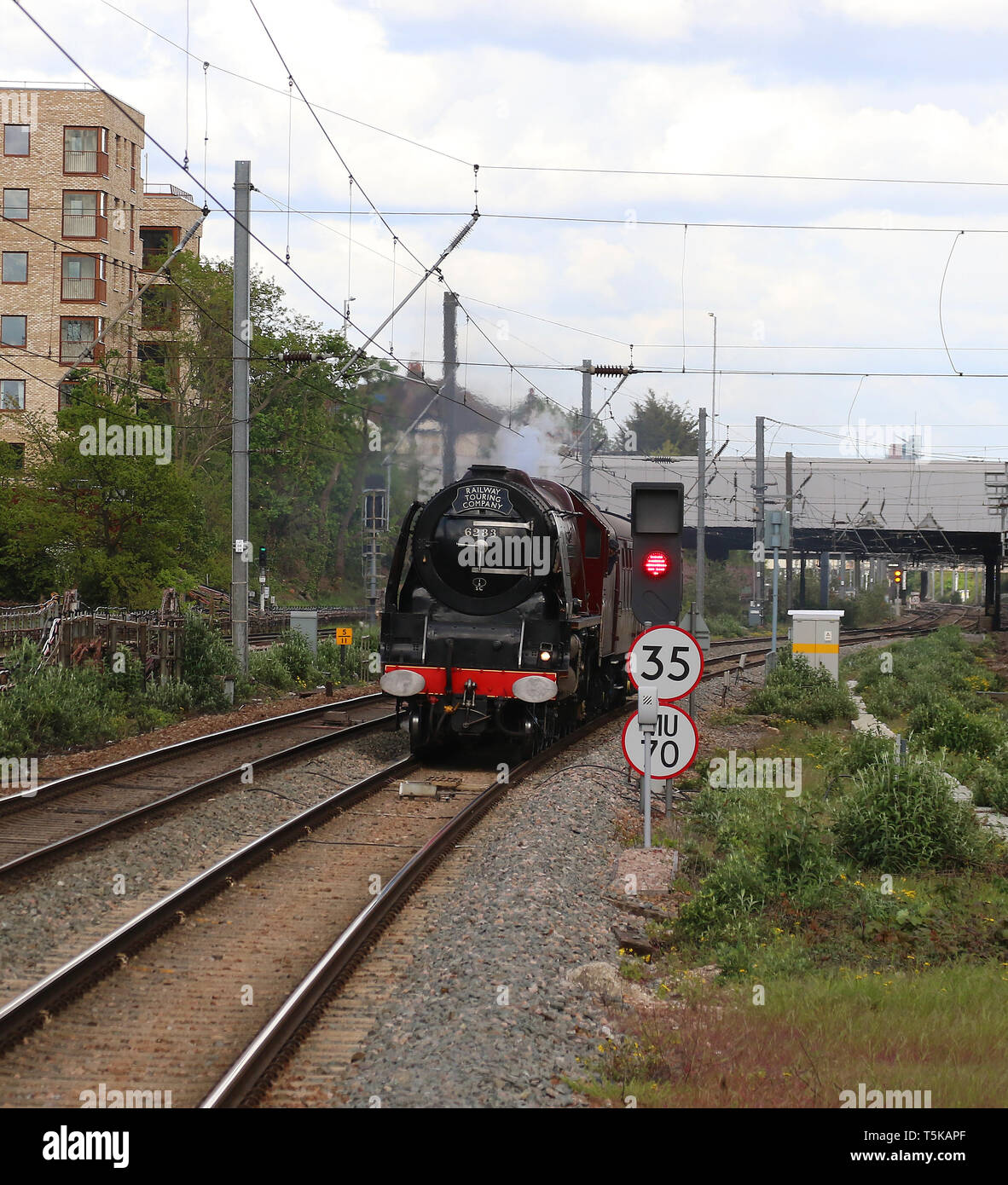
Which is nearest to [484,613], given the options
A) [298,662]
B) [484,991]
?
[484,991]

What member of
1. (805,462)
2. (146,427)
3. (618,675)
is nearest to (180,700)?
(618,675)

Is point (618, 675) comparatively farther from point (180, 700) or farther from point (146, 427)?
point (146, 427)

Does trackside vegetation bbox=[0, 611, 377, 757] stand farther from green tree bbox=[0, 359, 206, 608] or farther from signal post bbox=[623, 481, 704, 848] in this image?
signal post bbox=[623, 481, 704, 848]

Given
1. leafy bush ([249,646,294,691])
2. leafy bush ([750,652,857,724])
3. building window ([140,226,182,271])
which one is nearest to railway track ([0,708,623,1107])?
leafy bush ([750,652,857,724])

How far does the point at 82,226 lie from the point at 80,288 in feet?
8.01

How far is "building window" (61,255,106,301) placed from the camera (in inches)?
1889

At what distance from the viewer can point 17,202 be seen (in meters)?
47.5

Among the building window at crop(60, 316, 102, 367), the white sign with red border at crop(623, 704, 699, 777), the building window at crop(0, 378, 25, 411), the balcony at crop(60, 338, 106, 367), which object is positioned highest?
the building window at crop(60, 316, 102, 367)

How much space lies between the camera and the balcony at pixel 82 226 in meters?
47.8

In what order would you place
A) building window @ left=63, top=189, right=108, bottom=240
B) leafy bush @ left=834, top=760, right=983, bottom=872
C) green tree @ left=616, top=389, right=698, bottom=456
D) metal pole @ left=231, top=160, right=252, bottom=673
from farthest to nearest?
green tree @ left=616, top=389, right=698, bottom=456 → building window @ left=63, top=189, right=108, bottom=240 → metal pole @ left=231, top=160, right=252, bottom=673 → leafy bush @ left=834, top=760, right=983, bottom=872

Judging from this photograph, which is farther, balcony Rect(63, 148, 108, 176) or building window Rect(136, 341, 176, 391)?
building window Rect(136, 341, 176, 391)

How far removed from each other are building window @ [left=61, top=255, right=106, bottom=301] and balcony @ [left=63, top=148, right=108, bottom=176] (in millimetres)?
3228

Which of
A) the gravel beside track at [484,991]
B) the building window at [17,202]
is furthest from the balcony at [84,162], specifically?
the gravel beside track at [484,991]

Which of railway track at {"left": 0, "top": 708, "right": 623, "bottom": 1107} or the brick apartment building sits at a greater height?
the brick apartment building
